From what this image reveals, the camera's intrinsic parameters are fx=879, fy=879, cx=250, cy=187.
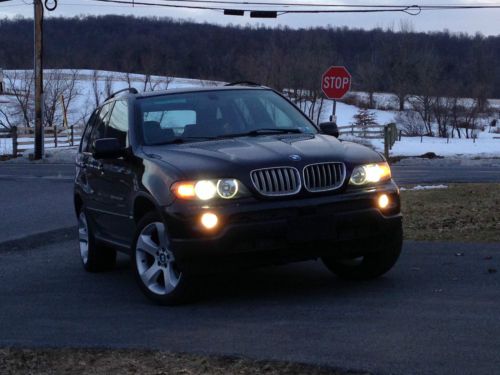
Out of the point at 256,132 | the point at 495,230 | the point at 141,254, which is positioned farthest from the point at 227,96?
the point at 495,230

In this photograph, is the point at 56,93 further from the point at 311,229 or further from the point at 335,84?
the point at 311,229

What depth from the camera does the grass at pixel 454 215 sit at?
9.70 metres

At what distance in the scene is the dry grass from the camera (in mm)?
4755

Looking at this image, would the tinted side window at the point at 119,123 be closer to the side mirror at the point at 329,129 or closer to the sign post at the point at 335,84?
the side mirror at the point at 329,129

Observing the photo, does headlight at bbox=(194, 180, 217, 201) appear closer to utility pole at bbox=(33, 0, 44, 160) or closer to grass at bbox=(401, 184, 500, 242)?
grass at bbox=(401, 184, 500, 242)

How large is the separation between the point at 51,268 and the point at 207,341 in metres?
3.95

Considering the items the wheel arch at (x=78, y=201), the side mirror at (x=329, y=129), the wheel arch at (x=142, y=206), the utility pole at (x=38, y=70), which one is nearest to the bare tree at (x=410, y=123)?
the utility pole at (x=38, y=70)

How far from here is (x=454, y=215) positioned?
11.1 meters

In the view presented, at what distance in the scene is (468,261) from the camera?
794cm

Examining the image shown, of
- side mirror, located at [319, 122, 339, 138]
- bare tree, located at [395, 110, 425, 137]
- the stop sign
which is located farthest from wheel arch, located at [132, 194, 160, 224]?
bare tree, located at [395, 110, 425, 137]

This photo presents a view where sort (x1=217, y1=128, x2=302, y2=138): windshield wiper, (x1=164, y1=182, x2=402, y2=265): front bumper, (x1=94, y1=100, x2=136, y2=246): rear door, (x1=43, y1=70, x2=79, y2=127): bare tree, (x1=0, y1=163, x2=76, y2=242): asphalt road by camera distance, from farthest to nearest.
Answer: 1. (x1=43, y1=70, x2=79, y2=127): bare tree
2. (x1=0, y1=163, x2=76, y2=242): asphalt road
3. (x1=217, y1=128, x2=302, y2=138): windshield wiper
4. (x1=94, y1=100, x2=136, y2=246): rear door
5. (x1=164, y1=182, x2=402, y2=265): front bumper

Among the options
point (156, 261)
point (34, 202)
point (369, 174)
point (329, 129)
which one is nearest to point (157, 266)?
point (156, 261)

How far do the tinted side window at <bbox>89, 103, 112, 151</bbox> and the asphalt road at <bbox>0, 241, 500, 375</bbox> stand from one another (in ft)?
4.45

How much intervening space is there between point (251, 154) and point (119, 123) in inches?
75.6
